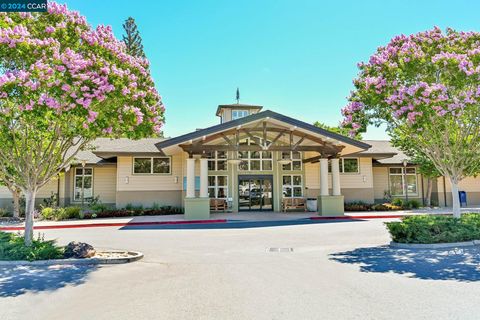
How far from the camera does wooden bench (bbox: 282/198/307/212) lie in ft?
69.7

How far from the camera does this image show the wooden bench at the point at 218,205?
20555 millimetres

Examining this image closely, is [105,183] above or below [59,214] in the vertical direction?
above

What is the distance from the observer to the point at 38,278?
6660mm

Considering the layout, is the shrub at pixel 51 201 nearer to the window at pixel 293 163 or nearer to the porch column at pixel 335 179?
the window at pixel 293 163

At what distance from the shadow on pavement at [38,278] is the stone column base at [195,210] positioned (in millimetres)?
9553

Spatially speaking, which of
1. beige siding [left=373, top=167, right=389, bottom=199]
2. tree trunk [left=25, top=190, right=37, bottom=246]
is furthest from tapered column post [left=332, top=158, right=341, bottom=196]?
tree trunk [left=25, top=190, right=37, bottom=246]

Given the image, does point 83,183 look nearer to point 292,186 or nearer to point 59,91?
point 292,186

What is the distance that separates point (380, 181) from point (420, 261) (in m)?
17.8

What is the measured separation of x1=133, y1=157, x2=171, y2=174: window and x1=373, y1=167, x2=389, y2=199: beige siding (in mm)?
14281

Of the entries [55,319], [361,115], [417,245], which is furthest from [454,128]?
[55,319]

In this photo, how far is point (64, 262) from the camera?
25.5ft

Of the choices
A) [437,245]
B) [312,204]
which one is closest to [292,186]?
[312,204]

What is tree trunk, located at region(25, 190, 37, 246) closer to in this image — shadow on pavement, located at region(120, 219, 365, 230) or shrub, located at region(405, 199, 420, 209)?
shadow on pavement, located at region(120, 219, 365, 230)

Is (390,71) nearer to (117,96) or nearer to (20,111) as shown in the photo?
(117,96)
